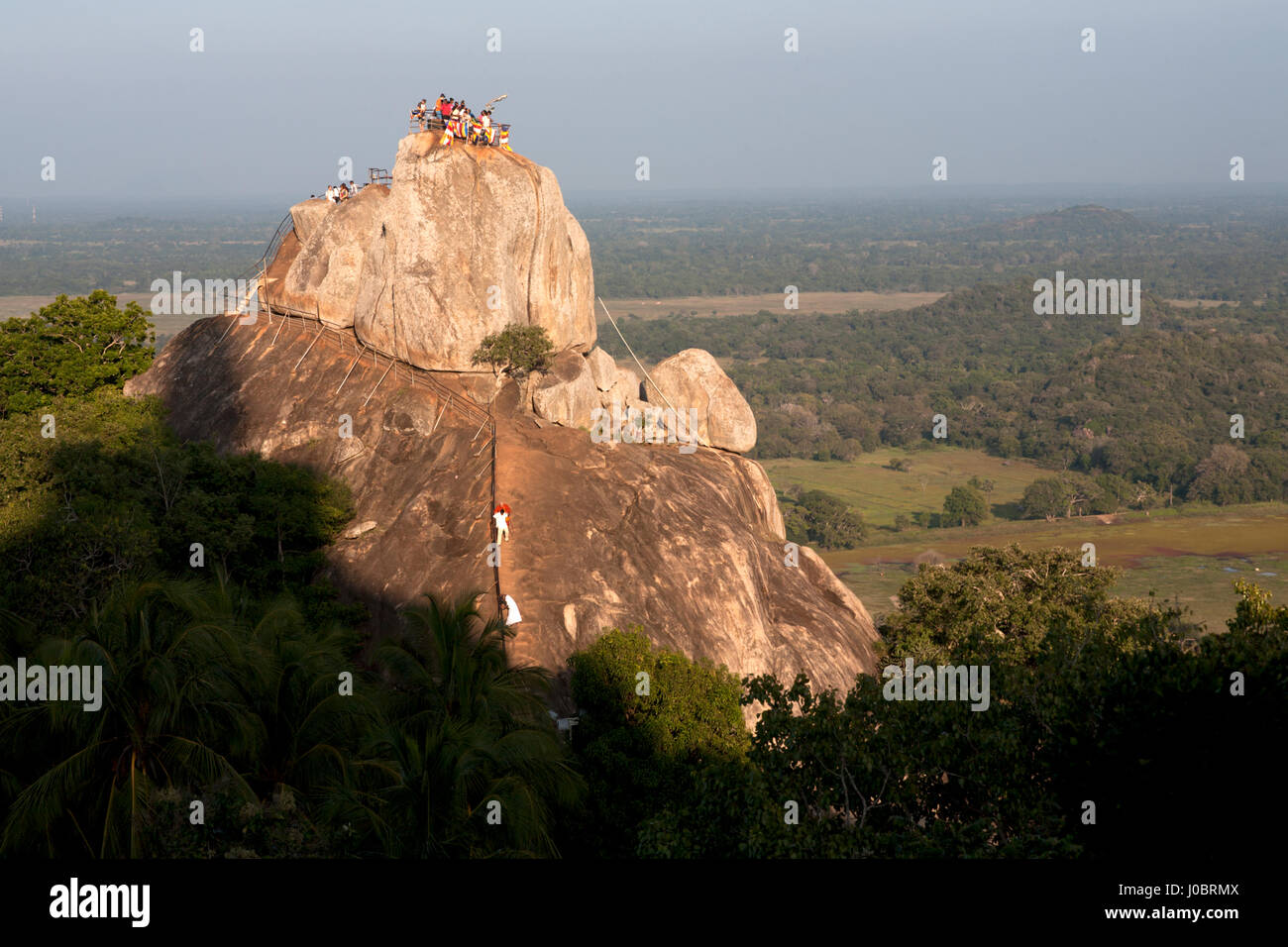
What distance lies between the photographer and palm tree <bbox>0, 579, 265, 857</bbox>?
13258 millimetres

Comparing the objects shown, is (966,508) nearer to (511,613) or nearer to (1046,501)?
(1046,501)

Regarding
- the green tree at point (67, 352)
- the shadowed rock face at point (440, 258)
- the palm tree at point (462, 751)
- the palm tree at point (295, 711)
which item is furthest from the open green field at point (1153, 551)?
the palm tree at point (295, 711)

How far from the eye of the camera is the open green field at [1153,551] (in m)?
82.4

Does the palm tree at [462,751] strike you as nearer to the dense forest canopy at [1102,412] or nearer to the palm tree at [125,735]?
the palm tree at [125,735]

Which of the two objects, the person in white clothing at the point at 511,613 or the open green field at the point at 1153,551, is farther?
the open green field at the point at 1153,551

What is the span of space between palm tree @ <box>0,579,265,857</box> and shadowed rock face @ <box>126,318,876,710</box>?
35.9 ft

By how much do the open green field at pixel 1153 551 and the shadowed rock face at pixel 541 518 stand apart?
40592 mm

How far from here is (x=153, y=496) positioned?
97.9ft

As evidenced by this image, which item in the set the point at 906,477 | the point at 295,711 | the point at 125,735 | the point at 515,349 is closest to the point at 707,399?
the point at 515,349

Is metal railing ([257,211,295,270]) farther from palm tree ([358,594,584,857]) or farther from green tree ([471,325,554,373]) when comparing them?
palm tree ([358,594,584,857])

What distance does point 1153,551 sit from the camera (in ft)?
317
